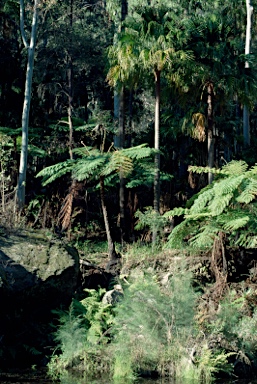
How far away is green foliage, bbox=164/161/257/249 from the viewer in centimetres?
1558

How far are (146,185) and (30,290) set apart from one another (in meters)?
9.13

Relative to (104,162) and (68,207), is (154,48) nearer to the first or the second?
(104,162)

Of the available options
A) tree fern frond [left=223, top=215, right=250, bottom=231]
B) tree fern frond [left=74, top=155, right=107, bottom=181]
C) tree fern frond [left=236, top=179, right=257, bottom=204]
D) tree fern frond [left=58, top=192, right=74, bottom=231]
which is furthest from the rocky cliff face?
tree fern frond [left=58, top=192, right=74, bottom=231]

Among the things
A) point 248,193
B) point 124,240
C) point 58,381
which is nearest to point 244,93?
point 124,240

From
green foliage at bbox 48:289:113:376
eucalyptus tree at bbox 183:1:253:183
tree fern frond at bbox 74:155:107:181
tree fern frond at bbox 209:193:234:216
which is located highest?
eucalyptus tree at bbox 183:1:253:183

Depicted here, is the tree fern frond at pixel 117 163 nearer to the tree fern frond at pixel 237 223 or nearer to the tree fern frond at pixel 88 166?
the tree fern frond at pixel 88 166

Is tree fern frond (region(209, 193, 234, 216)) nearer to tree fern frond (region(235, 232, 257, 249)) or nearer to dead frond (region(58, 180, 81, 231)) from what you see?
tree fern frond (region(235, 232, 257, 249))

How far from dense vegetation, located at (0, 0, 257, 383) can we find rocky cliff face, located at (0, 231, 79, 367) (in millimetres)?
528

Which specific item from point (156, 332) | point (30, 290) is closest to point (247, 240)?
point (156, 332)

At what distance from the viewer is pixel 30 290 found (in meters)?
15.5

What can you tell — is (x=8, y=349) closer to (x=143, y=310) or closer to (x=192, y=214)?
(x=143, y=310)

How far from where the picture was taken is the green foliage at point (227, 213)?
51.1 feet

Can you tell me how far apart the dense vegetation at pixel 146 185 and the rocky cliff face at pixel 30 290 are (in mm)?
528

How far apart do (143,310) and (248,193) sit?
3.60m
